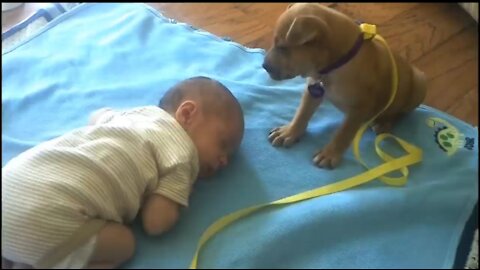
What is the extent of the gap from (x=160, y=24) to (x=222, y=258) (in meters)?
0.82

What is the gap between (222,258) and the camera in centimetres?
108

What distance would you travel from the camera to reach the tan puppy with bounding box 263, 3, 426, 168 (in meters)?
1.20

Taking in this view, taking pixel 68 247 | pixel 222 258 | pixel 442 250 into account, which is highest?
pixel 68 247

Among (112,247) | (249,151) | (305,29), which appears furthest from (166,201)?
(305,29)

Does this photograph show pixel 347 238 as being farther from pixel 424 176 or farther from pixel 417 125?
pixel 417 125

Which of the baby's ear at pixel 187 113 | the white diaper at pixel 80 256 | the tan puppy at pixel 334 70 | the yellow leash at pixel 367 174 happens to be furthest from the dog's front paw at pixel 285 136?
the white diaper at pixel 80 256

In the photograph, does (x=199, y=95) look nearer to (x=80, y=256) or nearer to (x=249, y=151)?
(x=249, y=151)

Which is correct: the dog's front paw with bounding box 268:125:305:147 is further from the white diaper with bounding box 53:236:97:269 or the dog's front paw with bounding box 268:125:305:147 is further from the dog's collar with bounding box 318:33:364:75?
the white diaper with bounding box 53:236:97:269

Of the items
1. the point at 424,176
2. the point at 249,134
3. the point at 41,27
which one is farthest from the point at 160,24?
the point at 424,176

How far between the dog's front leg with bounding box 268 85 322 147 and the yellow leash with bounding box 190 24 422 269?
0.36 ft

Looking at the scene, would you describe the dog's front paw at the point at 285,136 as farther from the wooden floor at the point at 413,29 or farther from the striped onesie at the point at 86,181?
the wooden floor at the point at 413,29

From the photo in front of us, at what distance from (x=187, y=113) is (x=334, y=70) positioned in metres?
0.29

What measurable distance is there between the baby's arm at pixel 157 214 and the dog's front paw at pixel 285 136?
33 cm

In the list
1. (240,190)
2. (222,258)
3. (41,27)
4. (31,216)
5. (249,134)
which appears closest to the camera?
(31,216)
